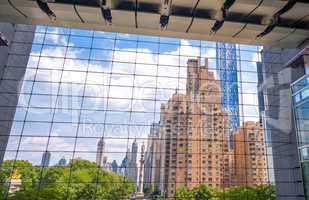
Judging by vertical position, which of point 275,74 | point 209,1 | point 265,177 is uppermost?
point 275,74

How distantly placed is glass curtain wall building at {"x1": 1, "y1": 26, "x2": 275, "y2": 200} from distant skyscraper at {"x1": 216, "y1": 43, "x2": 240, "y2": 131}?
11 centimetres

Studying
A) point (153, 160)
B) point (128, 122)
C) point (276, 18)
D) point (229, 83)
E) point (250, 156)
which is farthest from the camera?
point (229, 83)

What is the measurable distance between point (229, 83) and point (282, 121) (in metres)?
3.35

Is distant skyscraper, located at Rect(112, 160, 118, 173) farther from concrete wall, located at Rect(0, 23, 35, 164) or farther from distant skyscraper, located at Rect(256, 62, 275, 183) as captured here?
distant skyscraper, located at Rect(256, 62, 275, 183)

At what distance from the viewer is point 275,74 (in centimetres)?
1062

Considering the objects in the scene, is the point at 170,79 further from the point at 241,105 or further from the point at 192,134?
the point at 241,105

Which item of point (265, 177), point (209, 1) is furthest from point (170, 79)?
point (209, 1)

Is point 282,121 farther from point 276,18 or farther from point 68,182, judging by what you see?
point 68,182

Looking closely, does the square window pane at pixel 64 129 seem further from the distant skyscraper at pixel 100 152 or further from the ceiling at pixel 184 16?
the ceiling at pixel 184 16

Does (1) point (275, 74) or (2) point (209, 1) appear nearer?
(2) point (209, 1)

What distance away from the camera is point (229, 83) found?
1209 centimetres

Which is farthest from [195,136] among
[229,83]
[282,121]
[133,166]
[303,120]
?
[303,120]

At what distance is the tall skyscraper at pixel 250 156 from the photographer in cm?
952

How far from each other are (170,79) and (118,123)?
3064mm
